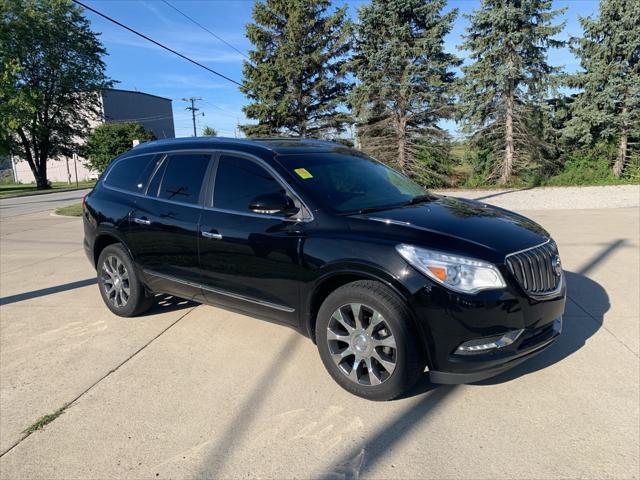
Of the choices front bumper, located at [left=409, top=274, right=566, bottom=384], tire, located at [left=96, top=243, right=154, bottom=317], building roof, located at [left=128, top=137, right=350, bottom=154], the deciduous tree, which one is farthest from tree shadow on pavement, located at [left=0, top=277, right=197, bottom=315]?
the deciduous tree

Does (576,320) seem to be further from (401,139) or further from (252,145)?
(401,139)

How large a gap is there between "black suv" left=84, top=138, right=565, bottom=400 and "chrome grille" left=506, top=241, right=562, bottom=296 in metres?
0.01

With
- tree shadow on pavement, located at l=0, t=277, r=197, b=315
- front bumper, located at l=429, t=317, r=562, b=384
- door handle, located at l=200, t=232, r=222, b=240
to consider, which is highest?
door handle, located at l=200, t=232, r=222, b=240

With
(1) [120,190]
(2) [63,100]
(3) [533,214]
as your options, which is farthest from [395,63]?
(2) [63,100]

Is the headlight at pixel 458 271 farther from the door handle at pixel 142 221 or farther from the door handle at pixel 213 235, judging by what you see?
the door handle at pixel 142 221

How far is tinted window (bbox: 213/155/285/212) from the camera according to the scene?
370 centimetres

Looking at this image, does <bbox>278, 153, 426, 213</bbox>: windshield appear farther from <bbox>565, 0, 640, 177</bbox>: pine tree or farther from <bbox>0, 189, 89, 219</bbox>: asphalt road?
<bbox>565, 0, 640, 177</bbox>: pine tree

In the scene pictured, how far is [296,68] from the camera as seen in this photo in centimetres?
2422

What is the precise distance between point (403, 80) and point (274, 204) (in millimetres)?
18511

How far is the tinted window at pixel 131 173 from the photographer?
15.3 ft

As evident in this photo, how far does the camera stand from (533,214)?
11.7m

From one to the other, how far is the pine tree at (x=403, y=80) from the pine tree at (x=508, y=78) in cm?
117

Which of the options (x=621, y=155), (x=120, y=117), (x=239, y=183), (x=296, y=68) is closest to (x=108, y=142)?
(x=296, y=68)

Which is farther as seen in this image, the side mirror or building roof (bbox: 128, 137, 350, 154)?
building roof (bbox: 128, 137, 350, 154)
